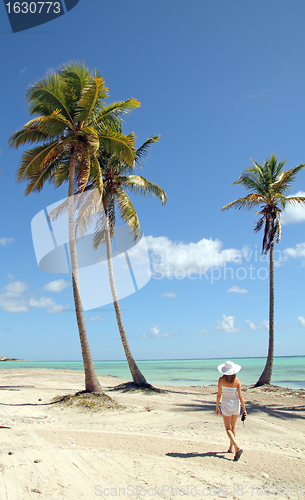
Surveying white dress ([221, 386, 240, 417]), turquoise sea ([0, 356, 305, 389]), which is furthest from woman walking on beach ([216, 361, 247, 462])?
turquoise sea ([0, 356, 305, 389])

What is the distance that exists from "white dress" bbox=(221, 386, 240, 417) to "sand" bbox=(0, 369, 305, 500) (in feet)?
2.28

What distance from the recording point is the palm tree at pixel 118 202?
575 inches

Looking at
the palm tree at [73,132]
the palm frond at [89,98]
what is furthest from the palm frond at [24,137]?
the palm frond at [89,98]

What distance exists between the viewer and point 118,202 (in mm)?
15406

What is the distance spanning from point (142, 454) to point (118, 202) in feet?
37.8

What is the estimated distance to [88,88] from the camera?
11.1 m

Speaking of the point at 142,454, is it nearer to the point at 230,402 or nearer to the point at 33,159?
the point at 230,402

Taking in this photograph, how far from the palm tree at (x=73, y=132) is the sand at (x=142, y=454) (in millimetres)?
2819

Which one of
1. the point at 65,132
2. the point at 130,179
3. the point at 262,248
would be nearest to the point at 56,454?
the point at 65,132

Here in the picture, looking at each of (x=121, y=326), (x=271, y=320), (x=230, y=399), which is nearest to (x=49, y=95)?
(x=121, y=326)

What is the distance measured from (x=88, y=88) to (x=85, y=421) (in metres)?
10.3

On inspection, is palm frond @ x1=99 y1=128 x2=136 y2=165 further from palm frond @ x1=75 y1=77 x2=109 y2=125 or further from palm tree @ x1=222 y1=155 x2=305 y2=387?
palm tree @ x1=222 y1=155 x2=305 y2=387

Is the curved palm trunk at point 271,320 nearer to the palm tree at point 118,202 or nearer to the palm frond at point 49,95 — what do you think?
the palm tree at point 118,202

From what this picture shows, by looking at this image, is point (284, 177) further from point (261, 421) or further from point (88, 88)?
point (261, 421)
